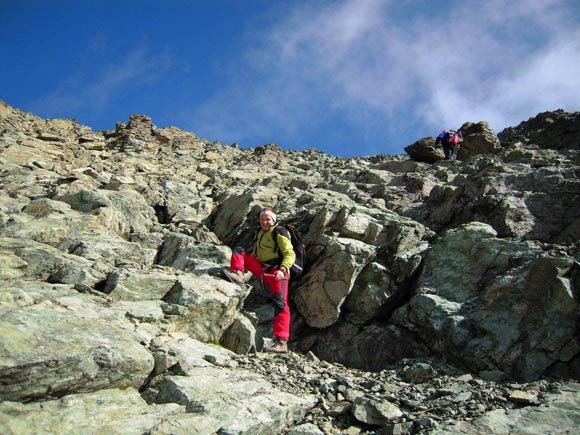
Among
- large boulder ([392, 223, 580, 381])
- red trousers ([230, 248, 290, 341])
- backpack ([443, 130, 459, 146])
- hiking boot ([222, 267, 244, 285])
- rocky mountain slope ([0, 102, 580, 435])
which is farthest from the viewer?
backpack ([443, 130, 459, 146])

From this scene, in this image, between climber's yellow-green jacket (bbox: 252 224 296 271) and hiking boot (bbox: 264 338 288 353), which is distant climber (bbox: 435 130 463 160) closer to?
climber's yellow-green jacket (bbox: 252 224 296 271)

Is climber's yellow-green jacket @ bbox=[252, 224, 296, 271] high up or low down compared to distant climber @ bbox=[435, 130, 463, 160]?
down

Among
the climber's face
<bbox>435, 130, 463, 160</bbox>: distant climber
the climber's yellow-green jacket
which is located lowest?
the climber's yellow-green jacket

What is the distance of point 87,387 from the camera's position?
685 centimetres

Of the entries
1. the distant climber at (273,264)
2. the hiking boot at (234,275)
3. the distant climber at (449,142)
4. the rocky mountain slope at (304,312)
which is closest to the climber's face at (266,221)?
the distant climber at (273,264)

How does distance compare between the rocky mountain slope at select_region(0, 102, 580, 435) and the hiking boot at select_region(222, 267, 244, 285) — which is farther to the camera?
the hiking boot at select_region(222, 267, 244, 285)

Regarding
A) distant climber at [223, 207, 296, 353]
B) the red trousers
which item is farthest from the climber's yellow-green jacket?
the red trousers

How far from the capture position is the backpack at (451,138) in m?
34.5

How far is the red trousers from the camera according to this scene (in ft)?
37.7

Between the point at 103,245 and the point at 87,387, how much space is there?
740 cm

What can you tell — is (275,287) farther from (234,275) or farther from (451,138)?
(451,138)

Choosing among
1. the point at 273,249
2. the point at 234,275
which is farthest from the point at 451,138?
the point at 234,275

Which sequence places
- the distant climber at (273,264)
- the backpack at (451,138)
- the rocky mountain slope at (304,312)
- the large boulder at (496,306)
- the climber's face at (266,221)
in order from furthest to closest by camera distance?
the backpack at (451,138)
the climber's face at (266,221)
the distant climber at (273,264)
the large boulder at (496,306)
the rocky mountain slope at (304,312)

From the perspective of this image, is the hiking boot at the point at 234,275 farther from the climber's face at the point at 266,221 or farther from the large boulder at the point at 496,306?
the large boulder at the point at 496,306
